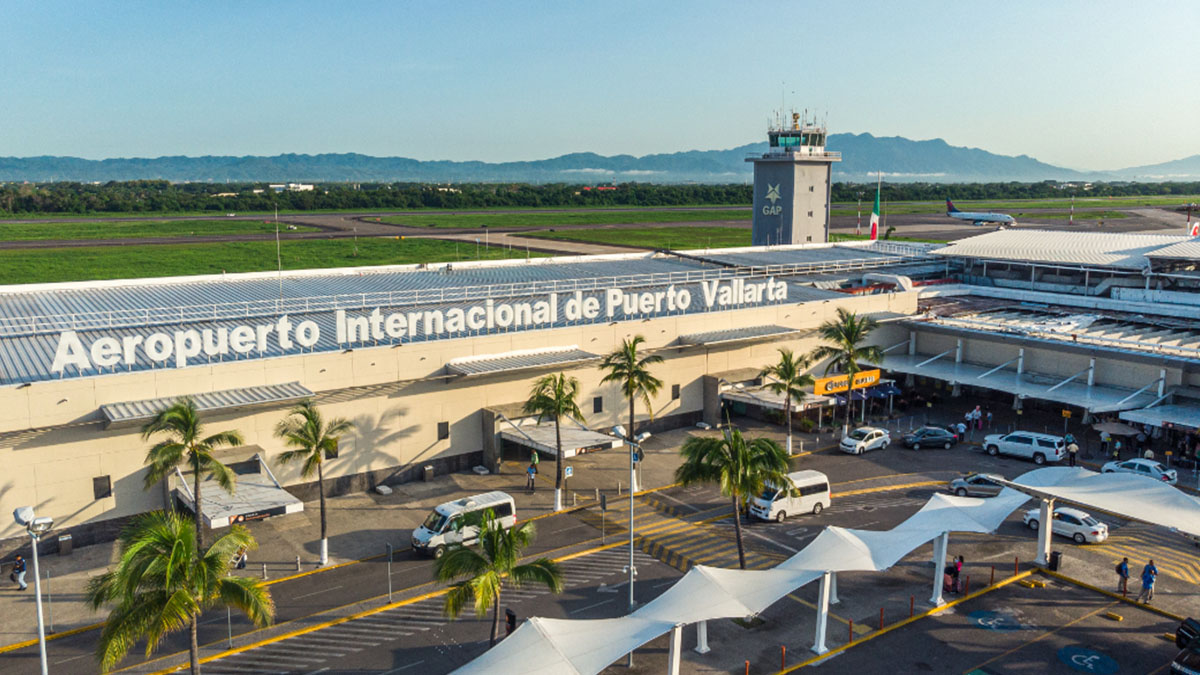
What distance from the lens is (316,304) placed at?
58.6 metres

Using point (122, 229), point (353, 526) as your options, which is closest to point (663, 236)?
point (122, 229)

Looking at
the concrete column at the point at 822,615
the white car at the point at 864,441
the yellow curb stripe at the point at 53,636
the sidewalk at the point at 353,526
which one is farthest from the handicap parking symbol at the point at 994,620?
the yellow curb stripe at the point at 53,636

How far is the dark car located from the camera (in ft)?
185

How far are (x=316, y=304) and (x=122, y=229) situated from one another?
478ft

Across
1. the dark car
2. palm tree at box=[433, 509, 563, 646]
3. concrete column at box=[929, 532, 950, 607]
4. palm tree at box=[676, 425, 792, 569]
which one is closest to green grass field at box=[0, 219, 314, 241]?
the dark car

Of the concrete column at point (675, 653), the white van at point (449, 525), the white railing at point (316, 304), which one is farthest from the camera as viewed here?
the white railing at point (316, 304)

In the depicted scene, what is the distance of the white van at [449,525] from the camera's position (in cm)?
3947

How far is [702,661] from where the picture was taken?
30.6 meters

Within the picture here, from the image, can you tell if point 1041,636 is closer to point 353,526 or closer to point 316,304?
point 353,526

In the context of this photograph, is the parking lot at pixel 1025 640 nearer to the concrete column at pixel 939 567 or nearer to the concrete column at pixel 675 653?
the concrete column at pixel 939 567

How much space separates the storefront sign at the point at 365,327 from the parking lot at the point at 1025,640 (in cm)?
2868

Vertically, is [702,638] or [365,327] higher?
[365,327]

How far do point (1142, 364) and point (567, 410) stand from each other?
38.3 m

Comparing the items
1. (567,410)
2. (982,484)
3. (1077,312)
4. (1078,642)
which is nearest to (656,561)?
(567,410)
